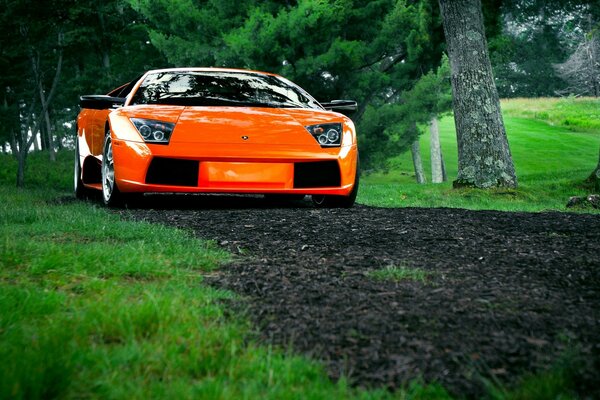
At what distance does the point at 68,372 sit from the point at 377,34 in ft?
58.7

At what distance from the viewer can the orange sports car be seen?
271 inches

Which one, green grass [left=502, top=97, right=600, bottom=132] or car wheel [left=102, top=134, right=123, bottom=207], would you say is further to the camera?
green grass [left=502, top=97, right=600, bottom=132]

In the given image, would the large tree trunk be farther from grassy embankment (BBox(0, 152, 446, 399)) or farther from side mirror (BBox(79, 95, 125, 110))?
grassy embankment (BBox(0, 152, 446, 399))

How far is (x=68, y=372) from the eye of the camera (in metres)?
2.21

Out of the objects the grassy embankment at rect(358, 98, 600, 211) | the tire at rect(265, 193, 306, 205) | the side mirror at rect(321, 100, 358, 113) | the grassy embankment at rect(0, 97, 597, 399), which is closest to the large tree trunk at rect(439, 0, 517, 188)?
the grassy embankment at rect(358, 98, 600, 211)

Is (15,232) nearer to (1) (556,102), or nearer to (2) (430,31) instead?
(2) (430,31)

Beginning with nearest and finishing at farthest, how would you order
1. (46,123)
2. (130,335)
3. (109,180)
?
(130,335) < (109,180) < (46,123)

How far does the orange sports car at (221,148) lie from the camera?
6.89m

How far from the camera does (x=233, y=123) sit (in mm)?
7074

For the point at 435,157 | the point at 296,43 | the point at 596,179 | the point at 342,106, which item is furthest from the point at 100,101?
the point at 435,157

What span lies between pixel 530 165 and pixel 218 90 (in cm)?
2675

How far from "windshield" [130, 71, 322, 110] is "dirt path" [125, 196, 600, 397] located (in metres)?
1.87

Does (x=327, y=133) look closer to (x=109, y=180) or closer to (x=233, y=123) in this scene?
(x=233, y=123)

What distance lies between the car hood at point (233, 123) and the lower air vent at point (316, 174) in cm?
23
